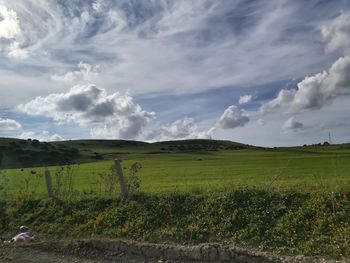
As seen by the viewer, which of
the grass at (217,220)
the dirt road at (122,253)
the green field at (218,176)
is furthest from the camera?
the green field at (218,176)

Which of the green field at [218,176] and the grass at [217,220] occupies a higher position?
the green field at [218,176]

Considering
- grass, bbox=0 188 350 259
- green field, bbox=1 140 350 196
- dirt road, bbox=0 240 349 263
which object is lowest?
dirt road, bbox=0 240 349 263

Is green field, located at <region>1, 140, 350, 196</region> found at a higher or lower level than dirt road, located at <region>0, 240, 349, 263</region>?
higher

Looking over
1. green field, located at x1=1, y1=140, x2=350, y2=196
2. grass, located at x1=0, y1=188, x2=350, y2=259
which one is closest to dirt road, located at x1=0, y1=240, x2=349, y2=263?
grass, located at x1=0, y1=188, x2=350, y2=259

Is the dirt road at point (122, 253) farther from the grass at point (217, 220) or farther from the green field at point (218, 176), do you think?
the green field at point (218, 176)

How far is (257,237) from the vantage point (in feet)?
40.0

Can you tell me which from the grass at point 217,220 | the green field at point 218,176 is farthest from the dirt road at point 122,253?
the green field at point 218,176

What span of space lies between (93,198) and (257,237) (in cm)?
796

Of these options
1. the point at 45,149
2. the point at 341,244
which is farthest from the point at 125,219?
the point at 45,149

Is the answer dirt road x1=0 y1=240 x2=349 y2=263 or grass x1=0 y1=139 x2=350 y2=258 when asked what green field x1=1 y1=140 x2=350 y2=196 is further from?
dirt road x1=0 y1=240 x2=349 y2=263

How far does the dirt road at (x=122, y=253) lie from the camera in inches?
447

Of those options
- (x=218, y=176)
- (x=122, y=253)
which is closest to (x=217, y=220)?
(x=122, y=253)

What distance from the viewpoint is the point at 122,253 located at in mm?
12953

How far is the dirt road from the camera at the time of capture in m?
11.4
